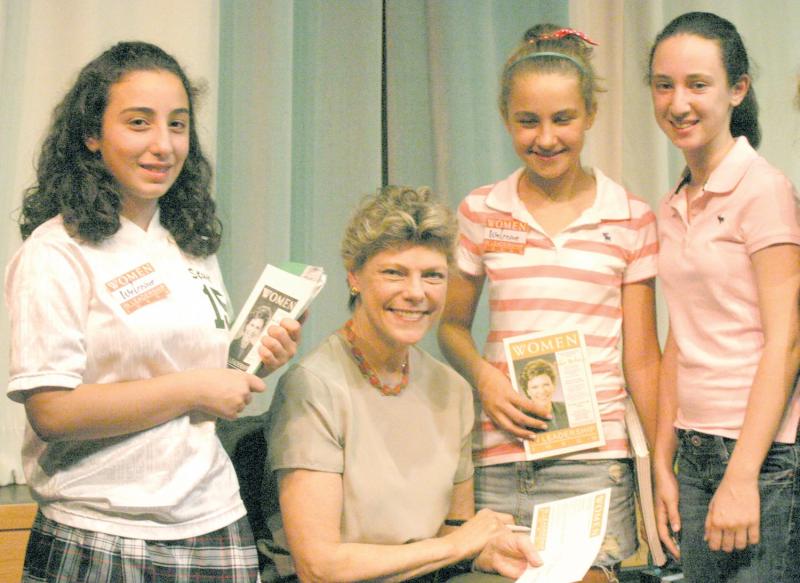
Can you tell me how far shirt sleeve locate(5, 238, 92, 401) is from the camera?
1.54 metres

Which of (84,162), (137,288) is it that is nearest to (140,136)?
(84,162)

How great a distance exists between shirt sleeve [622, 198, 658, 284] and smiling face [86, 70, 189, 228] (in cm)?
106

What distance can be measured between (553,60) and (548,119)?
14 cm

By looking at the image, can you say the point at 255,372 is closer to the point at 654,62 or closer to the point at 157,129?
the point at 157,129

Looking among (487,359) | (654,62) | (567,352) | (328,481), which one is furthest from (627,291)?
(328,481)

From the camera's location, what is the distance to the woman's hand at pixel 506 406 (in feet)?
6.84

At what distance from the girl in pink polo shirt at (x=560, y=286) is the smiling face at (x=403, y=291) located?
174mm

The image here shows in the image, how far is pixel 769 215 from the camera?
6.22ft

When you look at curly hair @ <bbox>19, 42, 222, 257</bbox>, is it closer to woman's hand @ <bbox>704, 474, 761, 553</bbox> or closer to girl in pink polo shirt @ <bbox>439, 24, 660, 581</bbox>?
girl in pink polo shirt @ <bbox>439, 24, 660, 581</bbox>

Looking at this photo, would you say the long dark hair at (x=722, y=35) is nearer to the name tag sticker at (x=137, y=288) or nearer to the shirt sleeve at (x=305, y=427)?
the shirt sleeve at (x=305, y=427)

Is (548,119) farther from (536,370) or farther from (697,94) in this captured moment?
(536,370)

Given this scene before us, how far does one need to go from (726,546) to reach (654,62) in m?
1.06

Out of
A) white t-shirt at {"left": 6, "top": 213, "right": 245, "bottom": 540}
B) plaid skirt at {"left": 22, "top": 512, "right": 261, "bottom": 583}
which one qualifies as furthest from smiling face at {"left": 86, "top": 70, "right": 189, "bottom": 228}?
plaid skirt at {"left": 22, "top": 512, "right": 261, "bottom": 583}

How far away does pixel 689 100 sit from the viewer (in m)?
2.02
